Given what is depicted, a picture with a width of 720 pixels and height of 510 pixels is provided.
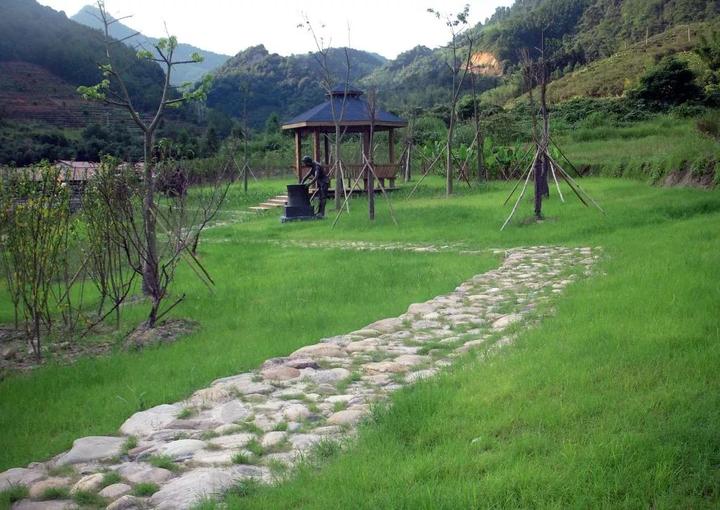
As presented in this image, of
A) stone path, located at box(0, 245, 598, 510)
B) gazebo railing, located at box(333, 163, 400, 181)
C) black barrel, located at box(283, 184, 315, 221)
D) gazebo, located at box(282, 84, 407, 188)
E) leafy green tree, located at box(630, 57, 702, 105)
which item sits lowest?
stone path, located at box(0, 245, 598, 510)

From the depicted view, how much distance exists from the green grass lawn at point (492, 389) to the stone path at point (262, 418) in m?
0.25

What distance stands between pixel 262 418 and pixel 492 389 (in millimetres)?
1282

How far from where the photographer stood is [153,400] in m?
4.29

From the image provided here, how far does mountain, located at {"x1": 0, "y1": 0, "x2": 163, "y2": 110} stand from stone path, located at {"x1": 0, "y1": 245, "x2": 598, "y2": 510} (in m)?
46.0

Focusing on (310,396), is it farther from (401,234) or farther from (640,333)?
(401,234)

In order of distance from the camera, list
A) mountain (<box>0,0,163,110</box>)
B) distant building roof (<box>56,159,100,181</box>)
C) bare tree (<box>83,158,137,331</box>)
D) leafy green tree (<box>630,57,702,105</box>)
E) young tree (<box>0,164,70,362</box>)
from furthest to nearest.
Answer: mountain (<box>0,0,163,110</box>), leafy green tree (<box>630,57,702,105</box>), distant building roof (<box>56,159,100,181</box>), bare tree (<box>83,158,137,331</box>), young tree (<box>0,164,70,362</box>)

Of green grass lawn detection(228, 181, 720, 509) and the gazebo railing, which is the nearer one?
green grass lawn detection(228, 181, 720, 509)

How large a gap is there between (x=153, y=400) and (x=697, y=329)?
3516 millimetres

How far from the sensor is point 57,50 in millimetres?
52938

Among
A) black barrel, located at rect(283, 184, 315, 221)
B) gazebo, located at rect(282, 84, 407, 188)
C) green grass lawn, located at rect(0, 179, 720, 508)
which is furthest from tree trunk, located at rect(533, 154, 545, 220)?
gazebo, located at rect(282, 84, 407, 188)

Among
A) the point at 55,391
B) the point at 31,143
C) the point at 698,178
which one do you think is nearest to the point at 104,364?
the point at 55,391

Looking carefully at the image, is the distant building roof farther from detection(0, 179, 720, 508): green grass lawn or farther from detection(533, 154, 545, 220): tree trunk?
detection(533, 154, 545, 220): tree trunk

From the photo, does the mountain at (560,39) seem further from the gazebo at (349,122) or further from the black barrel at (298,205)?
the black barrel at (298,205)

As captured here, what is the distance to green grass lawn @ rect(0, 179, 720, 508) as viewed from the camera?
2.58 meters
